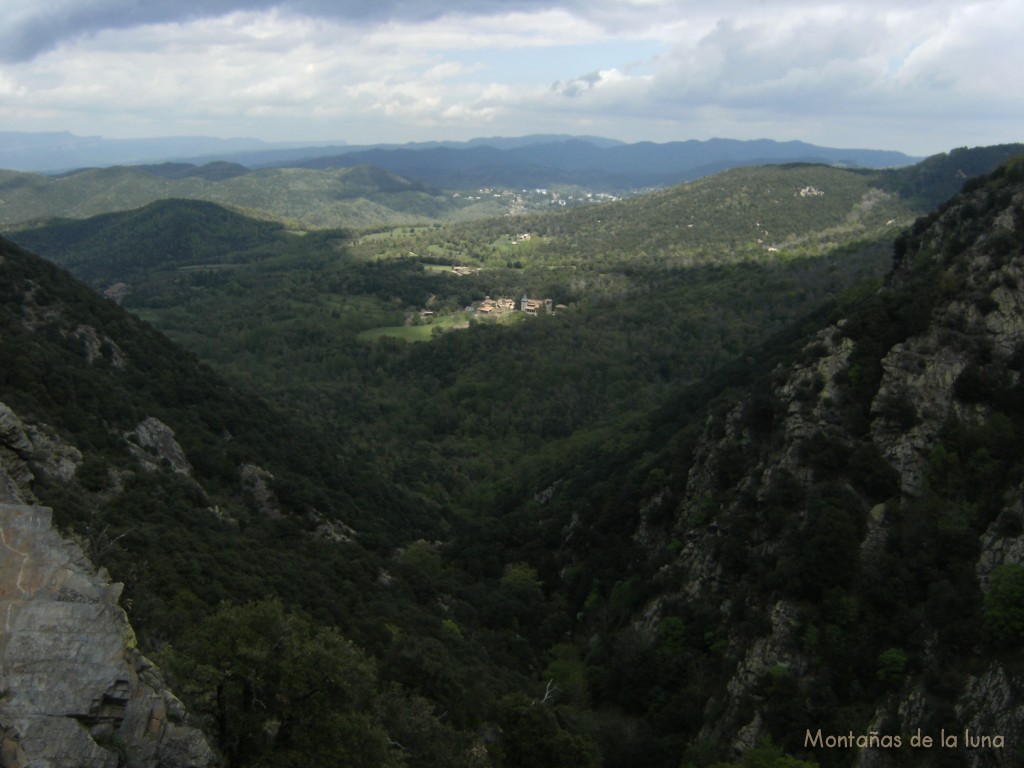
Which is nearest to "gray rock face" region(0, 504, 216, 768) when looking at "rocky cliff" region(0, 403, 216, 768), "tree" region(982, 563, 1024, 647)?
"rocky cliff" region(0, 403, 216, 768)

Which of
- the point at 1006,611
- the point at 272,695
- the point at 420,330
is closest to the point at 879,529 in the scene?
the point at 1006,611

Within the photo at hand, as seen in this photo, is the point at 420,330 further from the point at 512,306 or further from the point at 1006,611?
the point at 1006,611

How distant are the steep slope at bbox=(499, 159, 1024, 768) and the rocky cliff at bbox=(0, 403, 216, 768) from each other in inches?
787

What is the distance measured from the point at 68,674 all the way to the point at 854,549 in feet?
89.5

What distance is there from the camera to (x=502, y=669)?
37.1 metres

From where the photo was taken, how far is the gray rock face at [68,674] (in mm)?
11797

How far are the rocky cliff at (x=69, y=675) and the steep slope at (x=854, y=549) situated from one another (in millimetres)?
19998

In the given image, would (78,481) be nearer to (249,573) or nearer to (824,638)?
(249,573)

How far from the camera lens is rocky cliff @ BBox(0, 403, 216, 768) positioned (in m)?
11.8

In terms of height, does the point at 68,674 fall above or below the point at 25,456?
below

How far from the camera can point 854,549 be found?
102 ft

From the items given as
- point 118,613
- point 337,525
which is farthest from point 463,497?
point 118,613

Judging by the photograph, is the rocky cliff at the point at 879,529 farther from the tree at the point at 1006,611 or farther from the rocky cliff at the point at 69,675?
the rocky cliff at the point at 69,675

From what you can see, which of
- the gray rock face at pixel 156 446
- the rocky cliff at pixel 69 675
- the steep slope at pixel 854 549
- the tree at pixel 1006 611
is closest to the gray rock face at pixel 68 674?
the rocky cliff at pixel 69 675
